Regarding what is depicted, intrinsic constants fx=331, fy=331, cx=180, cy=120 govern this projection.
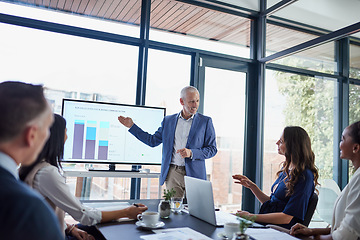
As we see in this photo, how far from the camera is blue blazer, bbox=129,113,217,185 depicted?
3.26 meters

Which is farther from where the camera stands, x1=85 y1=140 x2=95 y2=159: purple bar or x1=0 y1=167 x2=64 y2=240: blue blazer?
x1=85 y1=140 x2=95 y2=159: purple bar

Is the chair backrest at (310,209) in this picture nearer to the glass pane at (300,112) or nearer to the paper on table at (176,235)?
the paper on table at (176,235)

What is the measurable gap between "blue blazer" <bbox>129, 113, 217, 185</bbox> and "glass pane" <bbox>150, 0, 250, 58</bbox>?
1.38 m

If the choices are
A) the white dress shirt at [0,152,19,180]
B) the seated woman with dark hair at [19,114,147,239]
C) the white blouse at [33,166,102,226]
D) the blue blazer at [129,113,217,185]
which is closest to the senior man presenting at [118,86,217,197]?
the blue blazer at [129,113,217,185]

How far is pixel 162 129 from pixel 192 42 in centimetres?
151

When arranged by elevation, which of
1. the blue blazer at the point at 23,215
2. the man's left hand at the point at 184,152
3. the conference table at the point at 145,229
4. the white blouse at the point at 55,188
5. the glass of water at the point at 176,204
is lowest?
the conference table at the point at 145,229

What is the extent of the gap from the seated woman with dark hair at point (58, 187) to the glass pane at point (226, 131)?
2.81 metres

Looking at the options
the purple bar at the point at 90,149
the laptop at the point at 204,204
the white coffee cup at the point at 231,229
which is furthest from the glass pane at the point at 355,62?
the purple bar at the point at 90,149

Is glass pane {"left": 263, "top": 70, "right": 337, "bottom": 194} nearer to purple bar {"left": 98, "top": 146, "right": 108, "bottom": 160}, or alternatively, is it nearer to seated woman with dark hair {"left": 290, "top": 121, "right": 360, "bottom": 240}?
seated woman with dark hair {"left": 290, "top": 121, "right": 360, "bottom": 240}

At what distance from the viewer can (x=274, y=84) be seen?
15.1 ft

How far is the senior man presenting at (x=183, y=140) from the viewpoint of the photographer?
3290 mm

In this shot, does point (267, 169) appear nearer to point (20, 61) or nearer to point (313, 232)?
point (313, 232)

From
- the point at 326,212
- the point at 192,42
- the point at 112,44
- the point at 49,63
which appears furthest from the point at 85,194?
the point at 326,212

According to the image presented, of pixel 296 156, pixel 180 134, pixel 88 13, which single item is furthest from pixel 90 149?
pixel 296 156
